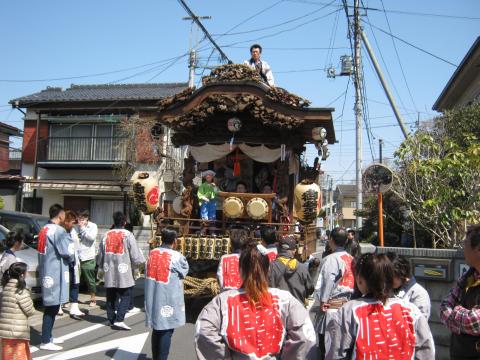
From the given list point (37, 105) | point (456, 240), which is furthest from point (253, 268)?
point (37, 105)

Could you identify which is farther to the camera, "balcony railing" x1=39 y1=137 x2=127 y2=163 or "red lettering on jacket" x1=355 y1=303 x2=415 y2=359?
"balcony railing" x1=39 y1=137 x2=127 y2=163

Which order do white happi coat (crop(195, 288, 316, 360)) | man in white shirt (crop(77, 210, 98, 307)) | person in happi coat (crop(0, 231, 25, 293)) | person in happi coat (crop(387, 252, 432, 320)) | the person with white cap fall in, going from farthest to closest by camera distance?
1. the person with white cap
2. man in white shirt (crop(77, 210, 98, 307))
3. person in happi coat (crop(0, 231, 25, 293))
4. person in happi coat (crop(387, 252, 432, 320))
5. white happi coat (crop(195, 288, 316, 360))

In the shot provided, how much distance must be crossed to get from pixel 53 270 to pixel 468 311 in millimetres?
5260

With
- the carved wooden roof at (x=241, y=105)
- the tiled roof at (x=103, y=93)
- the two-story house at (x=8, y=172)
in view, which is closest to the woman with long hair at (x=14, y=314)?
the carved wooden roof at (x=241, y=105)

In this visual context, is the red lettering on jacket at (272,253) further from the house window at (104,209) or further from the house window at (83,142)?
the house window at (83,142)

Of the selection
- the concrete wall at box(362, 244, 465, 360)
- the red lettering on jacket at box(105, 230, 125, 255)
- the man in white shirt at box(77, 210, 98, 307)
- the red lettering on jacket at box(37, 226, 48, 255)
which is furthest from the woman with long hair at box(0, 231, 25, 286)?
the concrete wall at box(362, 244, 465, 360)

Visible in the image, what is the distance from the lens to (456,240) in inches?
320

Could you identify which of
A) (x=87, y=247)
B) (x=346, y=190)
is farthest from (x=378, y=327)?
(x=346, y=190)

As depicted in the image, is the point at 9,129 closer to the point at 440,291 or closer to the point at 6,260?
the point at 6,260

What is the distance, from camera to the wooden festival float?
8.69 metres

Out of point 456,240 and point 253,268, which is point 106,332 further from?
point 456,240

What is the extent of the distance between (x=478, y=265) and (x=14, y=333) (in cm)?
447

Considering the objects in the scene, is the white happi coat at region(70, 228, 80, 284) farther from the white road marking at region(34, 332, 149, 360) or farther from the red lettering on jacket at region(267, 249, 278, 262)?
the red lettering on jacket at region(267, 249, 278, 262)

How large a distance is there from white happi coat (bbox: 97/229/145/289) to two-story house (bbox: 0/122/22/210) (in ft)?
46.2
